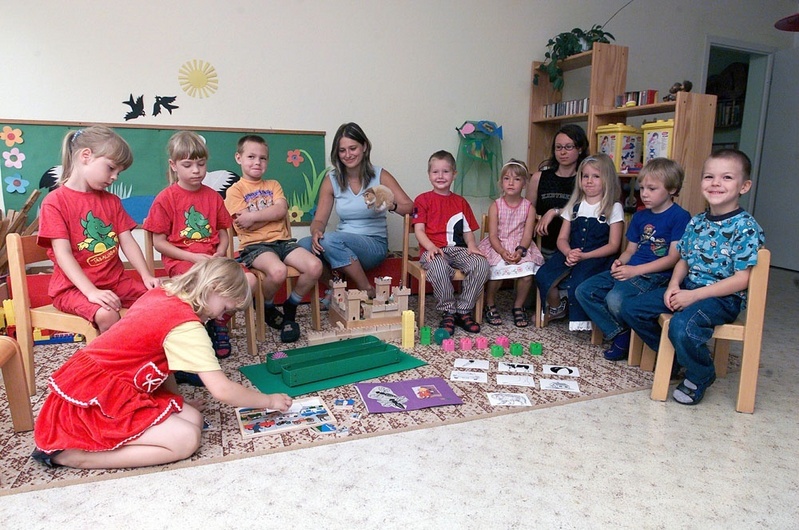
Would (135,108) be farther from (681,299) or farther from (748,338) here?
(748,338)

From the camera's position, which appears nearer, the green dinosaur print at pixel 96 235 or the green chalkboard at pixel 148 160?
the green dinosaur print at pixel 96 235

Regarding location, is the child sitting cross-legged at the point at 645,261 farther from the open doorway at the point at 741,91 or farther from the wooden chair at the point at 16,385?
the open doorway at the point at 741,91

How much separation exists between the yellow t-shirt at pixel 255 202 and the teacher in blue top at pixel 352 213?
0.79ft

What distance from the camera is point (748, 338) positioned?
6.78 feet

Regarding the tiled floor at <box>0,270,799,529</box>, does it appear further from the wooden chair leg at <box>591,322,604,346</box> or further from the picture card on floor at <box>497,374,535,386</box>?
the wooden chair leg at <box>591,322,604,346</box>

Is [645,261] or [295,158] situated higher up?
[295,158]

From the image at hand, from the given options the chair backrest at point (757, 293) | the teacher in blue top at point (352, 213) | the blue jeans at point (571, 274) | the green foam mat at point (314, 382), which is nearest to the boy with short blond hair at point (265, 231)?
the teacher in blue top at point (352, 213)

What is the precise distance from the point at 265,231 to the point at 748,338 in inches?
87.8

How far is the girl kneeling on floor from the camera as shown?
157 cm

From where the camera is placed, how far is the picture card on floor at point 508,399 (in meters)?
2.11

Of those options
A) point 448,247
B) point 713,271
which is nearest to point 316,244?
point 448,247

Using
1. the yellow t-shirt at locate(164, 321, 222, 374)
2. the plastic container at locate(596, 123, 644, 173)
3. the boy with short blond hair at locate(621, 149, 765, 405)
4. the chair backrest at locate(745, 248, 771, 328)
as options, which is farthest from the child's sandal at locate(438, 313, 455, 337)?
the yellow t-shirt at locate(164, 321, 222, 374)


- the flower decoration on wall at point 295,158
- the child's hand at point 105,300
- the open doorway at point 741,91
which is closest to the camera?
the child's hand at point 105,300

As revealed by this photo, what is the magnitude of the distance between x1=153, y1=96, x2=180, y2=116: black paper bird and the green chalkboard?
0.36 ft
